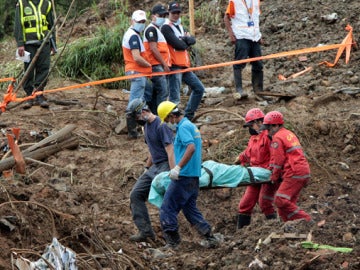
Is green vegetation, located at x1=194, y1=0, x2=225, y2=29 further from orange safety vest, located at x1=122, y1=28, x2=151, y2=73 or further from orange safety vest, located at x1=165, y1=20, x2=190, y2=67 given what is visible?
orange safety vest, located at x1=122, y1=28, x2=151, y2=73

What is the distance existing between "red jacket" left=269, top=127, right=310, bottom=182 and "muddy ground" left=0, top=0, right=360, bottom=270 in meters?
0.53

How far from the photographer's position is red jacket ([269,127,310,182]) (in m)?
9.16

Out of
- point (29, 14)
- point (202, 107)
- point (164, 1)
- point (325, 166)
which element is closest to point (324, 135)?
point (325, 166)

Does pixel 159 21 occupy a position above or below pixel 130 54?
above

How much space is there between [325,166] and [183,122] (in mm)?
3330

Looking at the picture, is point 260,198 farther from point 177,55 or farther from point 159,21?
point 159,21

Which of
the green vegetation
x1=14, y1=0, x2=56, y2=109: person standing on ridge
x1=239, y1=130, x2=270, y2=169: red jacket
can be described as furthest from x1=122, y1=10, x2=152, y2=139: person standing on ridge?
the green vegetation

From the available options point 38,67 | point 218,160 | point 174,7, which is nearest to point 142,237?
point 218,160

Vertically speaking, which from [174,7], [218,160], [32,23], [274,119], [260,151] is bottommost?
[218,160]

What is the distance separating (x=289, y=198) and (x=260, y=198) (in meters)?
0.55

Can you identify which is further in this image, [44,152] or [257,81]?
[257,81]

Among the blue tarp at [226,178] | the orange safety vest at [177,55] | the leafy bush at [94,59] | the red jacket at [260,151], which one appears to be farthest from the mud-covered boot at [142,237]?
the leafy bush at [94,59]

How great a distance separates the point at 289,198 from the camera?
9188mm

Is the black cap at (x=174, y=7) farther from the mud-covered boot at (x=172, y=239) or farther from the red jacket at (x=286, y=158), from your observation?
the mud-covered boot at (x=172, y=239)
